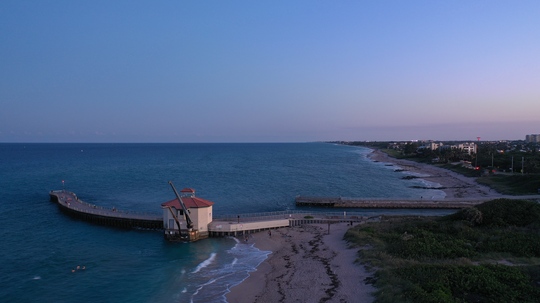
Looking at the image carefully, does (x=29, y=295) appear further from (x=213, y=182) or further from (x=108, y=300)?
(x=213, y=182)

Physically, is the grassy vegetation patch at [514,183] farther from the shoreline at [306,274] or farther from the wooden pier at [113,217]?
the wooden pier at [113,217]

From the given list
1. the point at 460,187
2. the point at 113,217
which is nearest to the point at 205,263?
the point at 113,217

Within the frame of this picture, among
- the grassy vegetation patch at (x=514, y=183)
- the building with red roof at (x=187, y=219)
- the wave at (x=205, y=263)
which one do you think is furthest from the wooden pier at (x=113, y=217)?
the grassy vegetation patch at (x=514, y=183)

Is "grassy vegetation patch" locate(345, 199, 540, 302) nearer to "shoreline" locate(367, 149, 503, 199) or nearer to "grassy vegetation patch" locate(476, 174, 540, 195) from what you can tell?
"shoreline" locate(367, 149, 503, 199)

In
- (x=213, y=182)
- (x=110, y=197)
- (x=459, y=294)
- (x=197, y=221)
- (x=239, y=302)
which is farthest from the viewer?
(x=213, y=182)

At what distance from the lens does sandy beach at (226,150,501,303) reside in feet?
84.3

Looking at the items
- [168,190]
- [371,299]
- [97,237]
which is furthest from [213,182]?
[371,299]

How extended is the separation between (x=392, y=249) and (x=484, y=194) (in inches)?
2018

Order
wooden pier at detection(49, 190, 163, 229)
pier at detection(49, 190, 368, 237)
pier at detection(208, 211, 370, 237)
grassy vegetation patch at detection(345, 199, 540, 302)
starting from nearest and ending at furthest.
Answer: grassy vegetation patch at detection(345, 199, 540, 302) → pier at detection(208, 211, 370, 237) → pier at detection(49, 190, 368, 237) → wooden pier at detection(49, 190, 163, 229)

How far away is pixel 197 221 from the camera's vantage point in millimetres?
42000

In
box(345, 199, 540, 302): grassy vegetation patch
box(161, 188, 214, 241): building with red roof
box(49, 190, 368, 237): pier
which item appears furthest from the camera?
box(49, 190, 368, 237): pier

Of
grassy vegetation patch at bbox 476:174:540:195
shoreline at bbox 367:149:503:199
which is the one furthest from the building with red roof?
grassy vegetation patch at bbox 476:174:540:195

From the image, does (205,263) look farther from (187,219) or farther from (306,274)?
(306,274)

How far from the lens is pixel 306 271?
30766 mm
